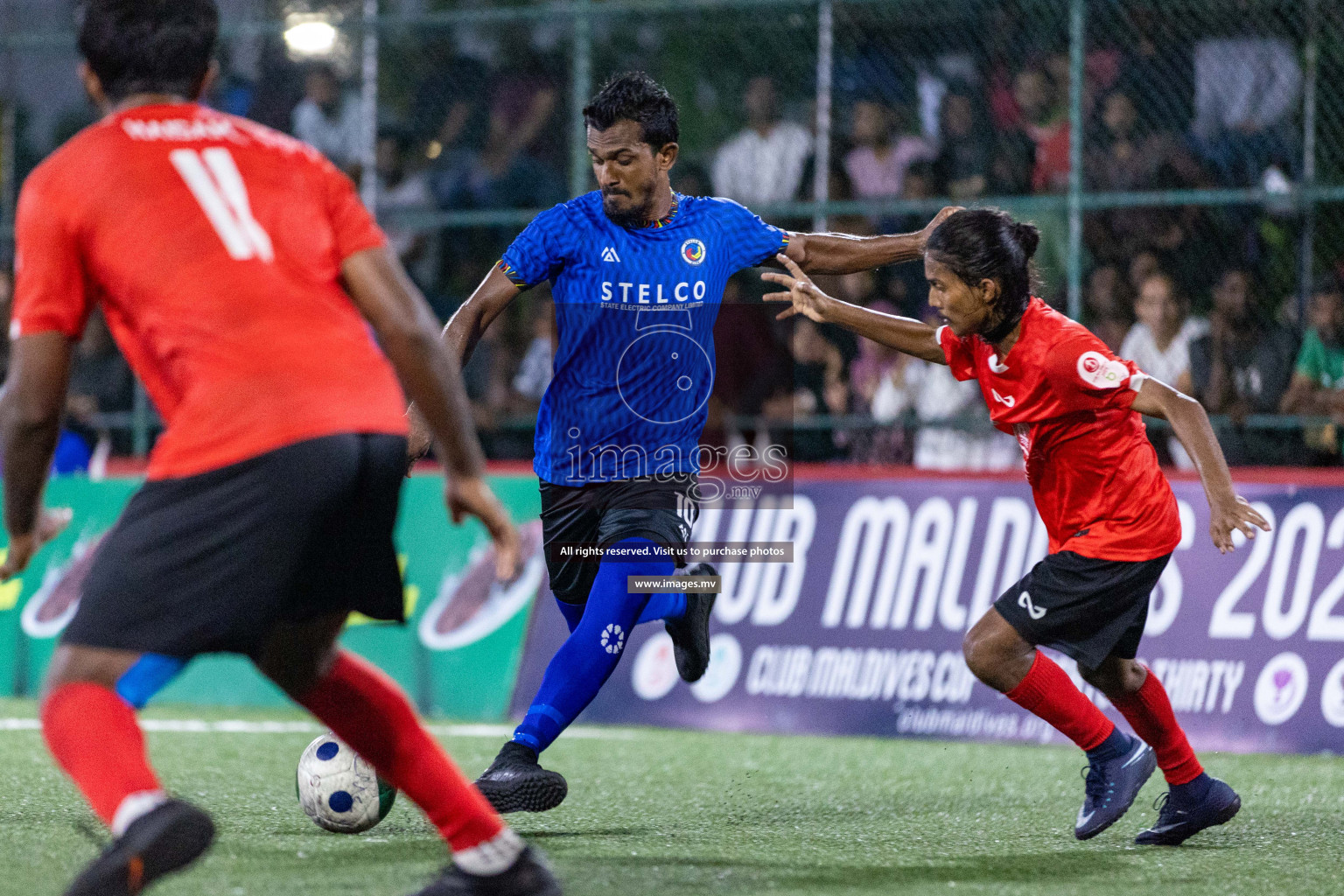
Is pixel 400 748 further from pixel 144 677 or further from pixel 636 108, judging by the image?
pixel 636 108

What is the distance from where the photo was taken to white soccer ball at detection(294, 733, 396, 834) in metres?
4.74

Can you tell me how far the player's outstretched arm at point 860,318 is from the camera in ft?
17.5

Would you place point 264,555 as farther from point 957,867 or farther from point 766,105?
point 766,105

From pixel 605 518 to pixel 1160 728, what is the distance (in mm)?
1784

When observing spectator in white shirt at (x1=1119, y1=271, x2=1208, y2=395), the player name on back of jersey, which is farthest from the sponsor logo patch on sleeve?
spectator in white shirt at (x1=1119, y1=271, x2=1208, y2=395)

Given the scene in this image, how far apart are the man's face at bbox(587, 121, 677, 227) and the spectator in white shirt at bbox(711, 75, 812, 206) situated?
4.77 meters

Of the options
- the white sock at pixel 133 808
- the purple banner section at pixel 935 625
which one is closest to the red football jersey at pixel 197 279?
the white sock at pixel 133 808

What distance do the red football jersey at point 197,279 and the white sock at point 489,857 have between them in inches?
35.0

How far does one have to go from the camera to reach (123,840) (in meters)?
3.05

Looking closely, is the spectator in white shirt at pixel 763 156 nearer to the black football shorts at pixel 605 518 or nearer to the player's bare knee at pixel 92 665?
the black football shorts at pixel 605 518

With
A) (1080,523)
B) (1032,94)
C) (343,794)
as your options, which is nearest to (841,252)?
(1080,523)

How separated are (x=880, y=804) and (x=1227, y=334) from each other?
4.22m

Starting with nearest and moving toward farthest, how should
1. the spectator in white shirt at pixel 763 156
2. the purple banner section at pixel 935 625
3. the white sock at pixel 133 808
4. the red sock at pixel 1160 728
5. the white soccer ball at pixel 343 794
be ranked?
the white sock at pixel 133 808
the white soccer ball at pixel 343 794
the red sock at pixel 1160 728
the purple banner section at pixel 935 625
the spectator in white shirt at pixel 763 156

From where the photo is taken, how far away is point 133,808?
312 centimetres
